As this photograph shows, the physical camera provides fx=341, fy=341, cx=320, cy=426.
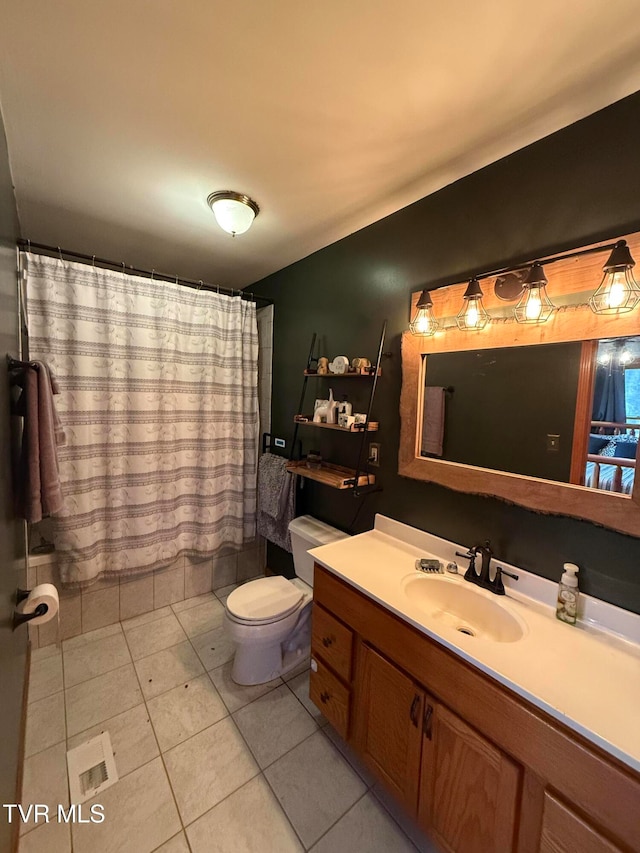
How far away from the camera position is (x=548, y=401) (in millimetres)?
1191

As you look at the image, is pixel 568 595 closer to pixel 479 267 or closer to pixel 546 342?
pixel 546 342

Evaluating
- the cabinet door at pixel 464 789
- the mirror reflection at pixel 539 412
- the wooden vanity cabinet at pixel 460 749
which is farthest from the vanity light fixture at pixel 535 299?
the cabinet door at pixel 464 789

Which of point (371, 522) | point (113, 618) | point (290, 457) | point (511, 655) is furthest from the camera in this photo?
point (290, 457)

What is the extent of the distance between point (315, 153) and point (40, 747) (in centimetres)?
269

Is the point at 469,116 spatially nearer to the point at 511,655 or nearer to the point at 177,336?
the point at 511,655

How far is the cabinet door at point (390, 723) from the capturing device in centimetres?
108

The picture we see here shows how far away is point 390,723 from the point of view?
117 cm

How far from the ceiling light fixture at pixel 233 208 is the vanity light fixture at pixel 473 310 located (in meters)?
1.12

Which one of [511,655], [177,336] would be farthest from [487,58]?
[177,336]

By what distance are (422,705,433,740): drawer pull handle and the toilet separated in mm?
865

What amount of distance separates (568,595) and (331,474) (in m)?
1.16

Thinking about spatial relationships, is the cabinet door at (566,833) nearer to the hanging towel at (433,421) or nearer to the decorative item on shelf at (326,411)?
the hanging towel at (433,421)

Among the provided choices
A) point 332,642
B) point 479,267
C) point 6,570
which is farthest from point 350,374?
point 6,570

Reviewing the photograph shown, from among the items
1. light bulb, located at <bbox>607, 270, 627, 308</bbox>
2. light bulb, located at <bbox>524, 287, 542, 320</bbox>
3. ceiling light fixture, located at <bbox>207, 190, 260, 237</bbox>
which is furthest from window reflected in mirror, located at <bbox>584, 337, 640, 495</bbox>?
ceiling light fixture, located at <bbox>207, 190, 260, 237</bbox>
